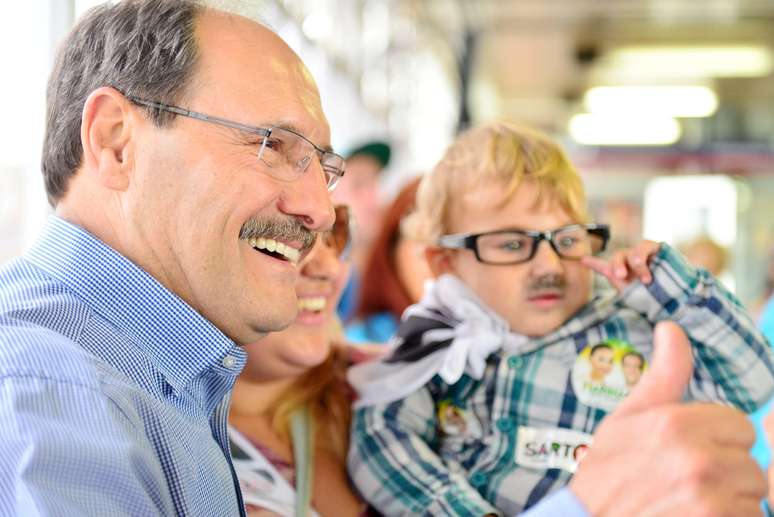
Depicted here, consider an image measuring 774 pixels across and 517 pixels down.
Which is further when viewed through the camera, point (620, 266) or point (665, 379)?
point (620, 266)

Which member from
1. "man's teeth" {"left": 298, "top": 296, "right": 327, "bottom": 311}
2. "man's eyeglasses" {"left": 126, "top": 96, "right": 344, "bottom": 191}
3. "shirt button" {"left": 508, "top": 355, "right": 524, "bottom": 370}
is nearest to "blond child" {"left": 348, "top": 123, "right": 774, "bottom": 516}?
"shirt button" {"left": 508, "top": 355, "right": 524, "bottom": 370}

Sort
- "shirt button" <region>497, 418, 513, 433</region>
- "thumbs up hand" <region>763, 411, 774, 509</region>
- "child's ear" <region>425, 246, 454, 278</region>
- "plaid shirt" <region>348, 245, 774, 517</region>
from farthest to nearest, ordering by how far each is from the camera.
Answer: "child's ear" <region>425, 246, 454, 278</region>, "shirt button" <region>497, 418, 513, 433</region>, "plaid shirt" <region>348, 245, 774, 517</region>, "thumbs up hand" <region>763, 411, 774, 509</region>

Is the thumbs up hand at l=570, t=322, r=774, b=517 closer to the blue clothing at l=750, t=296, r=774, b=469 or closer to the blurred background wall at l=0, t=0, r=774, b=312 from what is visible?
the blurred background wall at l=0, t=0, r=774, b=312

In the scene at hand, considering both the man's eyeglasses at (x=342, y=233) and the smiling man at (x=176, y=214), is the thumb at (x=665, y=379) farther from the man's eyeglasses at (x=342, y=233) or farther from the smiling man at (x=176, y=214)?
the man's eyeglasses at (x=342, y=233)

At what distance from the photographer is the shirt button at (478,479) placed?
5.99 feet

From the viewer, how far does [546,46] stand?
1019cm

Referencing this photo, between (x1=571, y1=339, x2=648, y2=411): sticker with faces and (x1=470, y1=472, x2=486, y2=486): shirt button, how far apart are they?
26cm

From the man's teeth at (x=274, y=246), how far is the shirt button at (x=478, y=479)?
2.26 feet

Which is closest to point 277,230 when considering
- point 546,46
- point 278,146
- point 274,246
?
point 274,246

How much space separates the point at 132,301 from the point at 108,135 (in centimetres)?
25

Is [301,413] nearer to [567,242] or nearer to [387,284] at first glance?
[567,242]

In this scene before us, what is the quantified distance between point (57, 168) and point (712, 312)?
4.19ft

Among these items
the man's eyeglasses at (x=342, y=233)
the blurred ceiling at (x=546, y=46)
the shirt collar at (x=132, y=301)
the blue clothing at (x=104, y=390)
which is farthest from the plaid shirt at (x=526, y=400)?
the blurred ceiling at (x=546, y=46)

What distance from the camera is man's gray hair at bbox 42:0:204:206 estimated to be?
1290 mm
